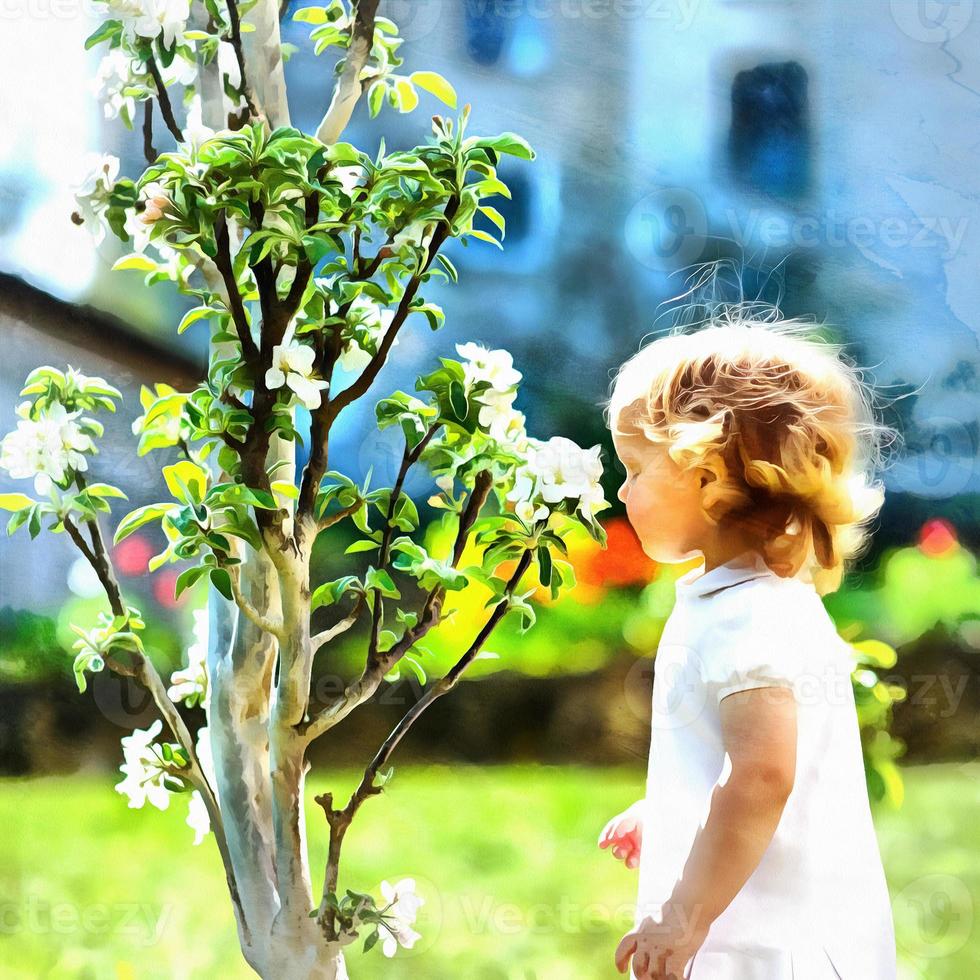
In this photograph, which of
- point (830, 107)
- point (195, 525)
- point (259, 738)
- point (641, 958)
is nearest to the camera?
point (195, 525)

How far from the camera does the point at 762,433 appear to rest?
3.99 feet

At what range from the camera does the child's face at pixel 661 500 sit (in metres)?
1.27

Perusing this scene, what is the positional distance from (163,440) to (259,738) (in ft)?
1.27

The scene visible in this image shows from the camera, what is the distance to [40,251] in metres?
1.55

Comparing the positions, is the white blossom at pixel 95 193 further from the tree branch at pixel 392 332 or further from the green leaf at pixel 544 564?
the green leaf at pixel 544 564

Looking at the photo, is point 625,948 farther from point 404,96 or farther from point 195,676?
point 404,96

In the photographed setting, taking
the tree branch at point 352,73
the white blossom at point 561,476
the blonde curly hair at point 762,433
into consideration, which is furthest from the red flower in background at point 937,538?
the tree branch at point 352,73

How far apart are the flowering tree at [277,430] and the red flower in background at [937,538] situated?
58 centimetres

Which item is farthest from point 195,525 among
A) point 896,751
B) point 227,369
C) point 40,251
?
point 896,751

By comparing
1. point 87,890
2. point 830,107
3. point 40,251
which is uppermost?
point 830,107

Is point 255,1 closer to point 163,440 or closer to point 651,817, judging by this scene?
point 163,440

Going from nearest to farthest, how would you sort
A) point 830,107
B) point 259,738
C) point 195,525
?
1. point 195,525
2. point 259,738
3. point 830,107

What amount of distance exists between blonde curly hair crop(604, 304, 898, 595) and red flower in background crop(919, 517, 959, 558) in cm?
30

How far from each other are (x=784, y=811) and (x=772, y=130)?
0.94 meters
